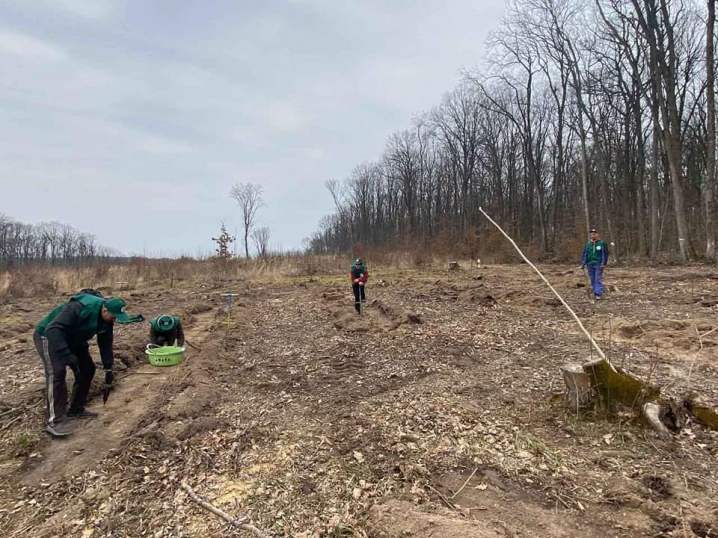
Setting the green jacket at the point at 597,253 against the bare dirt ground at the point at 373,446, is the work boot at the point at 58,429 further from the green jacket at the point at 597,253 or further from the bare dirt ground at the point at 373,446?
the green jacket at the point at 597,253

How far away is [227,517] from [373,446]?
4.65 ft

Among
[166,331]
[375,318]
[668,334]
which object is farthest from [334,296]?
[668,334]

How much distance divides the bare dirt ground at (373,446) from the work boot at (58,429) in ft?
0.33

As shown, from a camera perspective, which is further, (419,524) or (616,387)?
(616,387)

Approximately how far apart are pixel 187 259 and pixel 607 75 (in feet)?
87.5

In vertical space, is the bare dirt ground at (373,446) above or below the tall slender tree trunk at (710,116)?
below

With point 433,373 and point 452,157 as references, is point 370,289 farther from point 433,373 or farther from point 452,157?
point 452,157

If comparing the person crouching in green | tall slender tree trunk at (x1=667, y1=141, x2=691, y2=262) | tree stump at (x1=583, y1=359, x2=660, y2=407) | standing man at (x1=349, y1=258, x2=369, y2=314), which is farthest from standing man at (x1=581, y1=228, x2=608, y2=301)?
the person crouching in green

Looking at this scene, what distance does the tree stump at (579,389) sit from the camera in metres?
4.13

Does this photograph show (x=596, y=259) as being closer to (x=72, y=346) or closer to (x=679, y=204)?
(x=679, y=204)

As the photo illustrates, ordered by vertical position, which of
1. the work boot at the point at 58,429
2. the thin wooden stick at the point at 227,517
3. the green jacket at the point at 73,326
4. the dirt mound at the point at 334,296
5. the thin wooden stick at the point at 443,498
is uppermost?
the green jacket at the point at 73,326

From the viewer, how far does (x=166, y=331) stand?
6559mm

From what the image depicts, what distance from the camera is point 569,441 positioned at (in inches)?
149

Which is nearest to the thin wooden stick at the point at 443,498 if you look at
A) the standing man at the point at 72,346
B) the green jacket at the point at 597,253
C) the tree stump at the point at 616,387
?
the tree stump at the point at 616,387
